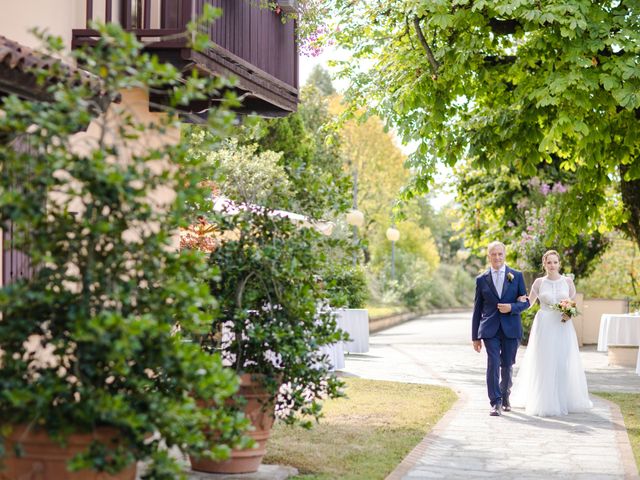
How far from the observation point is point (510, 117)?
1438 centimetres

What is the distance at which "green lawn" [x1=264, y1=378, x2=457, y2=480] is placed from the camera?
8.45 m

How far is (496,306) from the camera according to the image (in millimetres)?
12211

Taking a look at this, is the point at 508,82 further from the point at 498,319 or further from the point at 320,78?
the point at 320,78

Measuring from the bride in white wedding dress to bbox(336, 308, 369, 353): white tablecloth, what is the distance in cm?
796

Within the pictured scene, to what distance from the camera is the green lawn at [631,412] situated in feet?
33.0

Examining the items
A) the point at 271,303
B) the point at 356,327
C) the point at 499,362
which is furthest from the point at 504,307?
the point at 356,327

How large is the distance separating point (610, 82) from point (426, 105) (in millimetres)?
3172

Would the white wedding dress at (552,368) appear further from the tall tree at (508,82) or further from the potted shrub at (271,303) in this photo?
the potted shrub at (271,303)

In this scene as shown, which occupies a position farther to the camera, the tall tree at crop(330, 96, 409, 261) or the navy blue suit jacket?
Answer: the tall tree at crop(330, 96, 409, 261)

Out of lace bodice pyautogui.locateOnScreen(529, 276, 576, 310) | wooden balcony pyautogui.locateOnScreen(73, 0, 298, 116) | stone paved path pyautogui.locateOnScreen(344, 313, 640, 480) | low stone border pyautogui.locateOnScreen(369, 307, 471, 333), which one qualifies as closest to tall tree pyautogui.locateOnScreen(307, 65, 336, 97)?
low stone border pyautogui.locateOnScreen(369, 307, 471, 333)

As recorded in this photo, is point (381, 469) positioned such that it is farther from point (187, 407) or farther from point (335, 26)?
point (335, 26)

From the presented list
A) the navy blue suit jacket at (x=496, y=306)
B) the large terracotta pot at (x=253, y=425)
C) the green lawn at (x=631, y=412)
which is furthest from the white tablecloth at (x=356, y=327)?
the large terracotta pot at (x=253, y=425)

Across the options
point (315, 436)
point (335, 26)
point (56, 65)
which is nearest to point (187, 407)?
point (56, 65)

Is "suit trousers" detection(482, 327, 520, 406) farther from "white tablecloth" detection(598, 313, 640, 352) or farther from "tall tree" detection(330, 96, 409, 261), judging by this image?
"tall tree" detection(330, 96, 409, 261)
